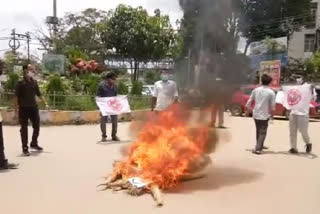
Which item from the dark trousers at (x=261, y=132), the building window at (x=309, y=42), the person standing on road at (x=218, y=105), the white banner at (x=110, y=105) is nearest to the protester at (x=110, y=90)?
the white banner at (x=110, y=105)

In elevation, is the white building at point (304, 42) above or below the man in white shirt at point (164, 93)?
above

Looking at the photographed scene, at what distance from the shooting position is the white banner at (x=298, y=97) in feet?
29.5

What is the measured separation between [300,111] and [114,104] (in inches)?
171

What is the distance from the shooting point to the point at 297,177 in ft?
22.5

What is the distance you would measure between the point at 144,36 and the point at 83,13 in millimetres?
14488

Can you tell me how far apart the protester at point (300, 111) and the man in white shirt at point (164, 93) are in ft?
7.93

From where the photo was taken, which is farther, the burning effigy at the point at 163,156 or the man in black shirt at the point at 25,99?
the man in black shirt at the point at 25,99

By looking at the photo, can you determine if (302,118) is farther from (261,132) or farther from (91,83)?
(91,83)

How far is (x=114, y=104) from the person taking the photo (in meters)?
11.0

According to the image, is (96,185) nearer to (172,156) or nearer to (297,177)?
(172,156)

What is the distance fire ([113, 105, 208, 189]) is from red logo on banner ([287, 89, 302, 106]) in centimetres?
311

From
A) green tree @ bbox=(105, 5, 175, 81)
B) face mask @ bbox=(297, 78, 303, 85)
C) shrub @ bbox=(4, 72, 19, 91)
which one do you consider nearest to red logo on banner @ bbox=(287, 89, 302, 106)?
face mask @ bbox=(297, 78, 303, 85)

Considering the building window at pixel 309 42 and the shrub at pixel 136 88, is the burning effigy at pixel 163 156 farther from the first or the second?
the building window at pixel 309 42

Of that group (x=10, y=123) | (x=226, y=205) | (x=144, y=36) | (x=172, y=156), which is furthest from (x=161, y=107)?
(x=144, y=36)
